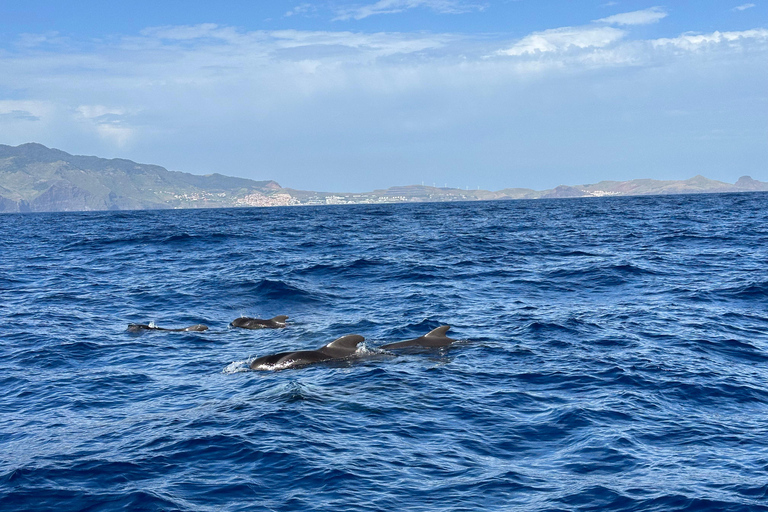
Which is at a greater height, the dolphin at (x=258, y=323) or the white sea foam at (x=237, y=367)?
the dolphin at (x=258, y=323)

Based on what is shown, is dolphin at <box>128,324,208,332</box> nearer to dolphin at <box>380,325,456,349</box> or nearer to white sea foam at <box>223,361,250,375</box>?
white sea foam at <box>223,361,250,375</box>

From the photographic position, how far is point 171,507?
9617mm

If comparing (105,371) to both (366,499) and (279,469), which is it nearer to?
(279,469)

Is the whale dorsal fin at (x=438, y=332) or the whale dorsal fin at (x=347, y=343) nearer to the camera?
the whale dorsal fin at (x=347, y=343)

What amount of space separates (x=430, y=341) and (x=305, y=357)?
3862 mm

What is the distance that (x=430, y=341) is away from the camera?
1934 cm

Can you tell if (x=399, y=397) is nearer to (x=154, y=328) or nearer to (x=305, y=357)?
(x=305, y=357)

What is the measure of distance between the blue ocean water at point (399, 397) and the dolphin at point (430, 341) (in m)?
0.45

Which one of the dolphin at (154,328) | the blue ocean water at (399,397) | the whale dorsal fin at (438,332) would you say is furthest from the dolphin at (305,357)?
the dolphin at (154,328)

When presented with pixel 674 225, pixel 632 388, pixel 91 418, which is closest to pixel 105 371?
pixel 91 418

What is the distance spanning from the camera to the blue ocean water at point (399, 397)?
10359mm

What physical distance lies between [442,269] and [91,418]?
24.8 metres

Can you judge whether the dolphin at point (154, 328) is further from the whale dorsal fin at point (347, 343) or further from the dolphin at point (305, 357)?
the whale dorsal fin at point (347, 343)

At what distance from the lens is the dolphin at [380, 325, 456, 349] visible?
19062 mm
